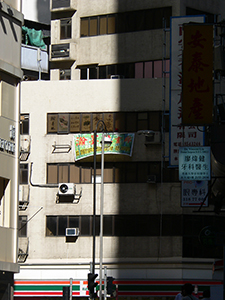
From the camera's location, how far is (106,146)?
3753 centimetres

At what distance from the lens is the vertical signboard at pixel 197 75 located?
69.7ft

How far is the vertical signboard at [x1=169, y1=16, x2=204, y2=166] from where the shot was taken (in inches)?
1237

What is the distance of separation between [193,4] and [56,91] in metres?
8.95

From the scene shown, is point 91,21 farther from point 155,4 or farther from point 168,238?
point 168,238

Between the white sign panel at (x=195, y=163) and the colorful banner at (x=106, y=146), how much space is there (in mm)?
15170

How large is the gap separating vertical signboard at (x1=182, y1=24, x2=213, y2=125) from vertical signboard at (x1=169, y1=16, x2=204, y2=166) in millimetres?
9772

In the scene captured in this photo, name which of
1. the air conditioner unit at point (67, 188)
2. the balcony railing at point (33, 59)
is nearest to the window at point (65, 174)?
the air conditioner unit at point (67, 188)

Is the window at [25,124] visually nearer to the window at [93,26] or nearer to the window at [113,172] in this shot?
the window at [113,172]

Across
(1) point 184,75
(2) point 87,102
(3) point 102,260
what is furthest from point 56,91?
(1) point 184,75

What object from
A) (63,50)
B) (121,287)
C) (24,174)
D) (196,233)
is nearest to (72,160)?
(24,174)

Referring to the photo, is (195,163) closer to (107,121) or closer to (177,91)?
(177,91)

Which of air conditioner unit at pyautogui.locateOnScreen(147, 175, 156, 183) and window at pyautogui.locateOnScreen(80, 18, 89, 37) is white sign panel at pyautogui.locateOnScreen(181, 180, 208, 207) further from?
window at pyautogui.locateOnScreen(80, 18, 89, 37)

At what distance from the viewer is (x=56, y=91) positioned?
3862cm

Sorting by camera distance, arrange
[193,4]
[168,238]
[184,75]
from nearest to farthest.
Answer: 1. [184,75]
2. [168,238]
3. [193,4]
